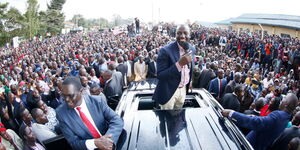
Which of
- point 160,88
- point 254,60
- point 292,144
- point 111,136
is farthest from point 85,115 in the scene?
point 254,60

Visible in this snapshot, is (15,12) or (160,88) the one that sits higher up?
(15,12)

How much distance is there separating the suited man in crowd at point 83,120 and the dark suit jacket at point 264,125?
1.36 meters

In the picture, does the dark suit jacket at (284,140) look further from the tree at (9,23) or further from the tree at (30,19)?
the tree at (30,19)

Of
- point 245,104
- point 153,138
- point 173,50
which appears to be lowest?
point 245,104

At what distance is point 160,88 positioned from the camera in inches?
116

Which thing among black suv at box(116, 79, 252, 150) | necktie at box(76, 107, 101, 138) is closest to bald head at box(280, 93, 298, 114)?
black suv at box(116, 79, 252, 150)

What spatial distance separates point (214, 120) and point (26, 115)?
2.94 meters

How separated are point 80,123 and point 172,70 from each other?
47.1 inches

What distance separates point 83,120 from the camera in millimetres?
2275

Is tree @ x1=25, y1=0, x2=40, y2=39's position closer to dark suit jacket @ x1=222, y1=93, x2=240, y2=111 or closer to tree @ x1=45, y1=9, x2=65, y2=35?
tree @ x1=45, y1=9, x2=65, y2=35

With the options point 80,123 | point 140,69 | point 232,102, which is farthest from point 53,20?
point 80,123

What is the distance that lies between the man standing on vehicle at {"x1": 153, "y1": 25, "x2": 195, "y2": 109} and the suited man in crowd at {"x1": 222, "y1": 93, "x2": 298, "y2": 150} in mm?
694

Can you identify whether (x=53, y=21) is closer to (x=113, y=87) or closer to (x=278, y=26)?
(x=278, y=26)

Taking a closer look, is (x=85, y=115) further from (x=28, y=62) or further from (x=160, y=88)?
(x=28, y=62)
